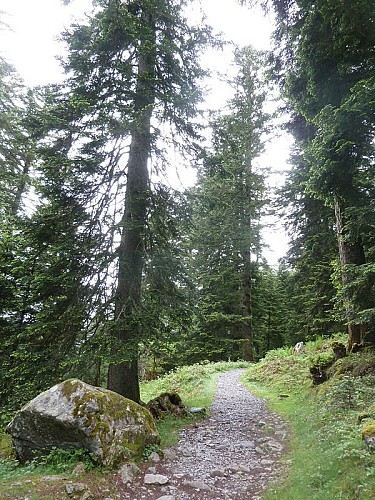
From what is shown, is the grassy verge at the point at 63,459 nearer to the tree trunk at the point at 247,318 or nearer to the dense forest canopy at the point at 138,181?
the dense forest canopy at the point at 138,181

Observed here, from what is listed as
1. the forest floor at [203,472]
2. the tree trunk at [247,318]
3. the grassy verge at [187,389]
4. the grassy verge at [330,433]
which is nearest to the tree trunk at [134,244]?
the grassy verge at [187,389]

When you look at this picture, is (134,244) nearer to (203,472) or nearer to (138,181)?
(138,181)

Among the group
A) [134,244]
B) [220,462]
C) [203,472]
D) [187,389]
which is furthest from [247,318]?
[203,472]

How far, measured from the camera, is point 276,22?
8.98 m

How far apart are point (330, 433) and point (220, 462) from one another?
1.96 meters

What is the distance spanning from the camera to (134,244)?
8234 mm

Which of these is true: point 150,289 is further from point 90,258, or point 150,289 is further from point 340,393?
point 340,393

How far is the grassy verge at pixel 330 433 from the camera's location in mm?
4043

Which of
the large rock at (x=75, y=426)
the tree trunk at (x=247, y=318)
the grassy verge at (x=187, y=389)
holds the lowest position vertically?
the grassy verge at (x=187, y=389)

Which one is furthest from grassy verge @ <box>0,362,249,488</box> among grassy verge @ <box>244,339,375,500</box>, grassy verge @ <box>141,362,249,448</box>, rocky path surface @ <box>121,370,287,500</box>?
grassy verge @ <box>244,339,375,500</box>

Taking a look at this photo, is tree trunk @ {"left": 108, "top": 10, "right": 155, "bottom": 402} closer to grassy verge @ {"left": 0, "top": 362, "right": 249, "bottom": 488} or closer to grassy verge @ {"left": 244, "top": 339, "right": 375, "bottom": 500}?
grassy verge @ {"left": 0, "top": 362, "right": 249, "bottom": 488}

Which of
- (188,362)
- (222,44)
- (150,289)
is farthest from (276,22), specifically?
(188,362)

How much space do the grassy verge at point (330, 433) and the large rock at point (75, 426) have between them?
2.38m

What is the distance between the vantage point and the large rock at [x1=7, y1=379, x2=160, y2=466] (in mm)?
5129
